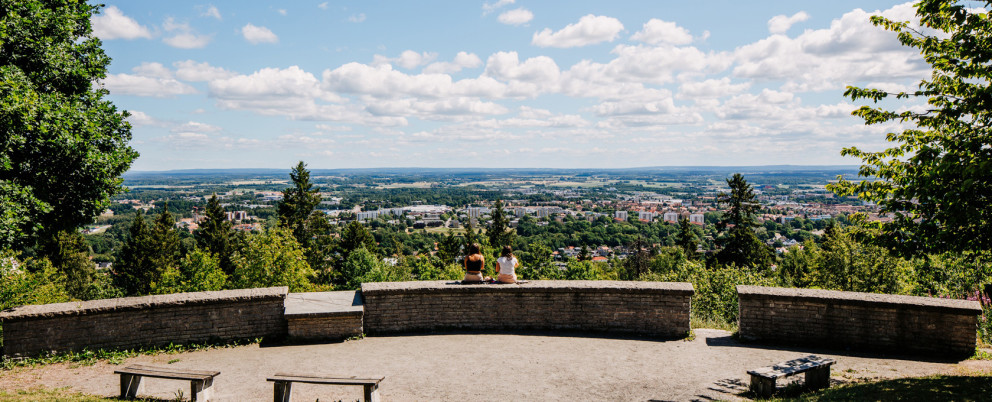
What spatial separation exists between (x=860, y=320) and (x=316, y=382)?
8.72 m

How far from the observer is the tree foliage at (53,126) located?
1006 cm

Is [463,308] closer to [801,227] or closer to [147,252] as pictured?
[147,252]

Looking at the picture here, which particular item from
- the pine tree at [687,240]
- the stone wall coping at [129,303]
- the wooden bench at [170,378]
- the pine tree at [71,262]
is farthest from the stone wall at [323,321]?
the pine tree at [687,240]

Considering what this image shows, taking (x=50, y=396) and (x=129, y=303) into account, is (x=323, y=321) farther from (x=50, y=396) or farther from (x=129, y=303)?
(x=50, y=396)

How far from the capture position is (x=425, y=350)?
31.4ft

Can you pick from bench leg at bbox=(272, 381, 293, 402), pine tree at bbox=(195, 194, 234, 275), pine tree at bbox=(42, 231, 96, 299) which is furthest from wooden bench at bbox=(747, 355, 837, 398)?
pine tree at bbox=(42, 231, 96, 299)

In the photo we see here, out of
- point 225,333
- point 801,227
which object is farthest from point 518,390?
point 801,227

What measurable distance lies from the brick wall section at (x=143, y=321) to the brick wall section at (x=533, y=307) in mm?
1932

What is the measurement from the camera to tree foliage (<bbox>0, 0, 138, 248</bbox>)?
10062mm

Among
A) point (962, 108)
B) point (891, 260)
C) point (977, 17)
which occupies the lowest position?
point (891, 260)

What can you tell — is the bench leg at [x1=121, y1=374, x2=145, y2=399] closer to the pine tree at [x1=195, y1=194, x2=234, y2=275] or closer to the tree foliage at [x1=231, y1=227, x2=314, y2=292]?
the tree foliage at [x1=231, y1=227, x2=314, y2=292]

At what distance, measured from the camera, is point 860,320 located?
960cm

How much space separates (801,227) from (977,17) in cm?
13328

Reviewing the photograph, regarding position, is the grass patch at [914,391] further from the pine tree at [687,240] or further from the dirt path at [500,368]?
the pine tree at [687,240]
